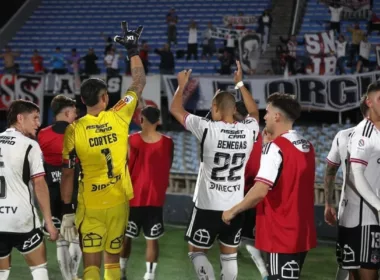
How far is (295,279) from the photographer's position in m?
5.86

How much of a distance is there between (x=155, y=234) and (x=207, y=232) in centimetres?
124

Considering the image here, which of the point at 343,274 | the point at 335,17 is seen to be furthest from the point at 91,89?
the point at 335,17

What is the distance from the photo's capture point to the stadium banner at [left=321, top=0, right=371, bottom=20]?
21945 mm

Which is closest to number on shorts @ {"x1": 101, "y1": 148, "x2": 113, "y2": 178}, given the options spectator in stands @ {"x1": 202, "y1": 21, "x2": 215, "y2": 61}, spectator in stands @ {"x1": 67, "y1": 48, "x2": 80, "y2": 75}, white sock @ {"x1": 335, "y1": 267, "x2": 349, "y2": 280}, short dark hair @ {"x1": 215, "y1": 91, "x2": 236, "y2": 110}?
short dark hair @ {"x1": 215, "y1": 91, "x2": 236, "y2": 110}

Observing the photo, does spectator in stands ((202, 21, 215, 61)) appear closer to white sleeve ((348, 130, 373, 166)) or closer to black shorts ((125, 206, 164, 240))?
black shorts ((125, 206, 164, 240))

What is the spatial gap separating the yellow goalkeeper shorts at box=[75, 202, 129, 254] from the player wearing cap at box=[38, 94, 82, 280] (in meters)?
1.44

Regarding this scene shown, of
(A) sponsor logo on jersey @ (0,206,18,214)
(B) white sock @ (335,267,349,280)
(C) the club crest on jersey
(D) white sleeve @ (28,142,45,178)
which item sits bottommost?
(B) white sock @ (335,267,349,280)

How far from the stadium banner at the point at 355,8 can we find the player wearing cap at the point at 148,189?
1466 cm

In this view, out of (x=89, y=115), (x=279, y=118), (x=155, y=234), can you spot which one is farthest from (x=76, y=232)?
(x=279, y=118)

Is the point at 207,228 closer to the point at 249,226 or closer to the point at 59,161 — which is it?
the point at 249,226

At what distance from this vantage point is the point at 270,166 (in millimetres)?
5641

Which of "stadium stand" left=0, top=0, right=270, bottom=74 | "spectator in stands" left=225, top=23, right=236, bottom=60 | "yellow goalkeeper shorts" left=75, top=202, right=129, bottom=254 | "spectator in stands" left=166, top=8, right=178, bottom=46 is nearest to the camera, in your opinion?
"yellow goalkeeper shorts" left=75, top=202, right=129, bottom=254

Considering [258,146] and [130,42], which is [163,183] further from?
[130,42]

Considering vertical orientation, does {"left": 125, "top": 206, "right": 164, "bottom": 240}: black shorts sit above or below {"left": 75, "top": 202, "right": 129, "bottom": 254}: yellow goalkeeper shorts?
below
